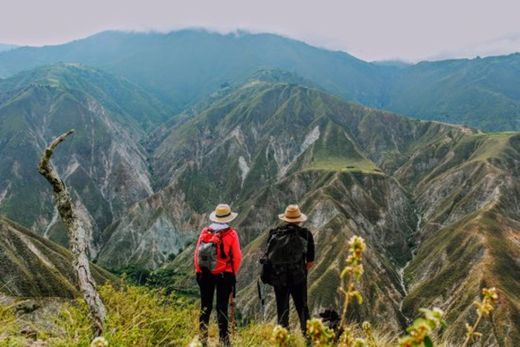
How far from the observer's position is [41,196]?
185 meters

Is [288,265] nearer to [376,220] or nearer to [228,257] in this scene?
[228,257]

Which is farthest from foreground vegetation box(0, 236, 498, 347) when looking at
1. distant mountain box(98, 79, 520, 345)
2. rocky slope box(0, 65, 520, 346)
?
rocky slope box(0, 65, 520, 346)

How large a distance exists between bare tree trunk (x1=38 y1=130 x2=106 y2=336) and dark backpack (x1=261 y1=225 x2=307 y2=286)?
16.0ft

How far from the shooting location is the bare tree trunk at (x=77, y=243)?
657 cm

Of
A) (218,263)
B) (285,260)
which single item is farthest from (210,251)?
(285,260)

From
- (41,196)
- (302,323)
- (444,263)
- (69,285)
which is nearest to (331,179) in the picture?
(444,263)

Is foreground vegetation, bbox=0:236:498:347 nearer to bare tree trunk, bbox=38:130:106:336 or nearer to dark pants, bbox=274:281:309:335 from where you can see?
bare tree trunk, bbox=38:130:106:336

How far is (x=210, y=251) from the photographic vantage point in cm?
987

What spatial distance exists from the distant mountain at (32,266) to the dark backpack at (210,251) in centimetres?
3494

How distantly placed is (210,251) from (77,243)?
3.28 metres

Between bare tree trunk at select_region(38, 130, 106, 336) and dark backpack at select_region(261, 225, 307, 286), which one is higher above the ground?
bare tree trunk at select_region(38, 130, 106, 336)

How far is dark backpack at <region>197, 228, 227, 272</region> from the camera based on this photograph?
9852 mm

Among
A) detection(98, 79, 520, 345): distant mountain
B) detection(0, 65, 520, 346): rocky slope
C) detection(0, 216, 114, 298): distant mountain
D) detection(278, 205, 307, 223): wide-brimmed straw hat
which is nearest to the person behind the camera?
detection(278, 205, 307, 223): wide-brimmed straw hat

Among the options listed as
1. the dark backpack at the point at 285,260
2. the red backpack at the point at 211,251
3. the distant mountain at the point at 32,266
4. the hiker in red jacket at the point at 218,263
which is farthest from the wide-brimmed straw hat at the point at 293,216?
the distant mountain at the point at 32,266
